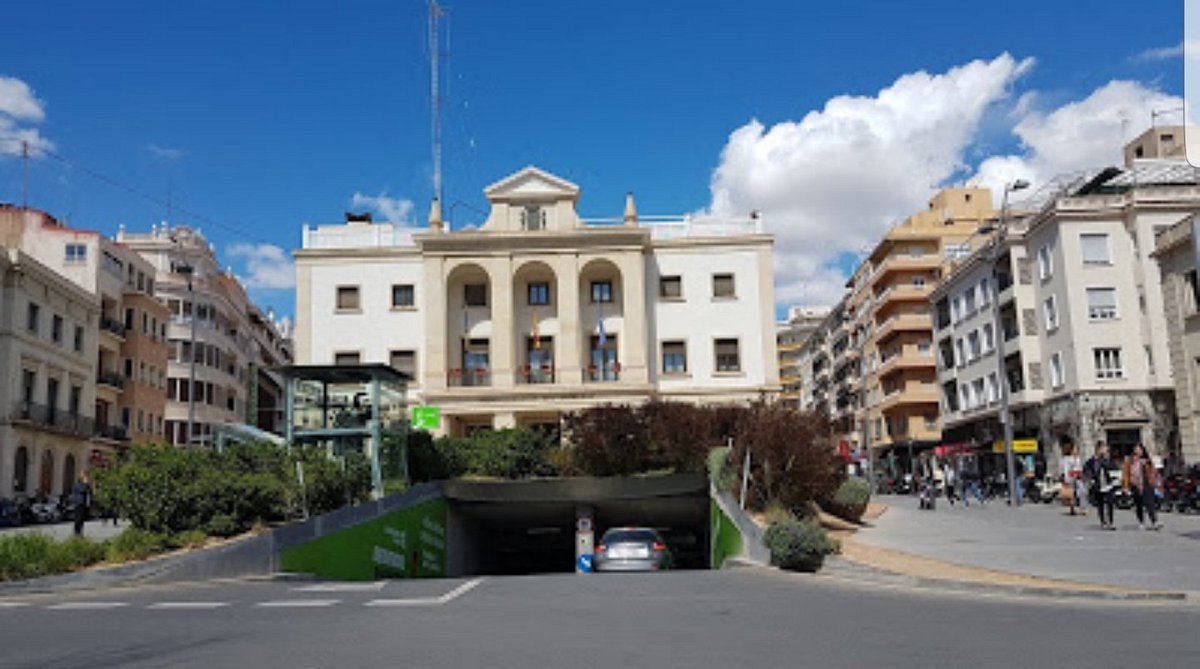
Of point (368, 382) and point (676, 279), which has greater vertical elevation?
point (676, 279)

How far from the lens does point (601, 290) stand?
5031 cm

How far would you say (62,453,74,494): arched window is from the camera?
175 feet

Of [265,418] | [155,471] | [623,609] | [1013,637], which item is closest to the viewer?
[1013,637]

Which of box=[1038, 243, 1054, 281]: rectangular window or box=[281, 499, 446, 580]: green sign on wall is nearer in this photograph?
box=[281, 499, 446, 580]: green sign on wall

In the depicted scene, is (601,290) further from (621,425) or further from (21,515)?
(21,515)

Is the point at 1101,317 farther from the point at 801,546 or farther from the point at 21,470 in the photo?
the point at 21,470

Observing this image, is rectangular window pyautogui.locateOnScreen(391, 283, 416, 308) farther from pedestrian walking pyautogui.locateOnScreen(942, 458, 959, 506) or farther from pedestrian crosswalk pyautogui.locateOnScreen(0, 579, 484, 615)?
pedestrian crosswalk pyautogui.locateOnScreen(0, 579, 484, 615)

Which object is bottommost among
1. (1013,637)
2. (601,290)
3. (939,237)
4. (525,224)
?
(1013,637)

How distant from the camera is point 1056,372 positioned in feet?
172

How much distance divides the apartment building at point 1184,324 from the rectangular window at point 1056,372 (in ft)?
39.2

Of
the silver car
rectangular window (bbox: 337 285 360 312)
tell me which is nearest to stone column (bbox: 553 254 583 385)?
rectangular window (bbox: 337 285 360 312)

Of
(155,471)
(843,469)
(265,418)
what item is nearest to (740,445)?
(843,469)

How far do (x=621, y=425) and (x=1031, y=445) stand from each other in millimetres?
23086

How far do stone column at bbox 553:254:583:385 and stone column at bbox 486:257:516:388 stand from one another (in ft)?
7.20
